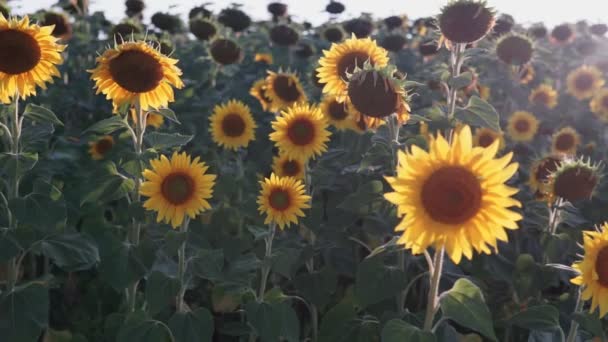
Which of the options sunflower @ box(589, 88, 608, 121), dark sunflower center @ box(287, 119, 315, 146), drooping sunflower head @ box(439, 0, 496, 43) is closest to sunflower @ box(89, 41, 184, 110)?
dark sunflower center @ box(287, 119, 315, 146)

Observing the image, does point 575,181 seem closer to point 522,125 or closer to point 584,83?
point 522,125

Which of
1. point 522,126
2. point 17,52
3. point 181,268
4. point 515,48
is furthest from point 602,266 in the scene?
point 522,126

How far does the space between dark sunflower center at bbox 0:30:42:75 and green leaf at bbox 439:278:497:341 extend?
5.45 ft

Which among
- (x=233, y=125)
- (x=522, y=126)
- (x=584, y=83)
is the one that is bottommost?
(x=233, y=125)

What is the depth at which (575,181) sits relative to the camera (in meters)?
2.63

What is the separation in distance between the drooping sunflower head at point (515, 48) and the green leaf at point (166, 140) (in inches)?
128

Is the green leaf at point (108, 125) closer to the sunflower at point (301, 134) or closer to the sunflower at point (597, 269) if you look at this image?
the sunflower at point (301, 134)

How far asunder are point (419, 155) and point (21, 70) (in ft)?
5.02

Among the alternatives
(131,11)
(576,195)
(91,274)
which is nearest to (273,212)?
(576,195)

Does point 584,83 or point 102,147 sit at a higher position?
point 584,83

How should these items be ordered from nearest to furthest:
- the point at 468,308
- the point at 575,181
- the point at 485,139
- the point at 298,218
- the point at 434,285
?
the point at 468,308, the point at 434,285, the point at 575,181, the point at 298,218, the point at 485,139

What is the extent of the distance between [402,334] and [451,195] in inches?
19.7

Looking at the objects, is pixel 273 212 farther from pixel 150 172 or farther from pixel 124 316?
pixel 124 316

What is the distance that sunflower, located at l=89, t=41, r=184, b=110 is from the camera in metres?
2.40
